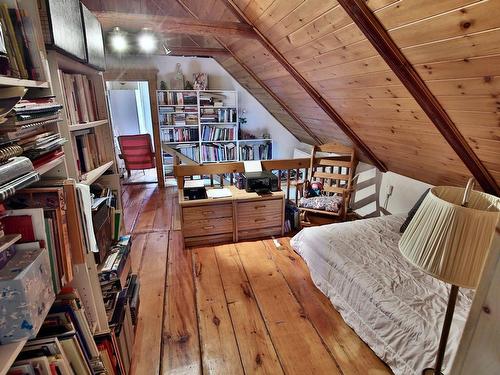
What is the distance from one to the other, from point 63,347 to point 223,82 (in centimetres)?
488

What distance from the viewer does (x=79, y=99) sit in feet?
4.62

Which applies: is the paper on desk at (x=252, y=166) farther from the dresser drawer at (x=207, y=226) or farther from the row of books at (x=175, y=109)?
the row of books at (x=175, y=109)

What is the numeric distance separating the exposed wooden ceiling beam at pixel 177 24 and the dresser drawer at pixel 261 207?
165cm

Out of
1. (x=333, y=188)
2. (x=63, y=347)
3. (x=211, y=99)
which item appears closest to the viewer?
(x=63, y=347)

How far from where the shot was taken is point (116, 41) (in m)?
3.51

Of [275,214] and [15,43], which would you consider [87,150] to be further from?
[275,214]

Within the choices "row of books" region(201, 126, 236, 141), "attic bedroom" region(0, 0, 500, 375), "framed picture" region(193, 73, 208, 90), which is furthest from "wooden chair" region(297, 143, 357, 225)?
"framed picture" region(193, 73, 208, 90)

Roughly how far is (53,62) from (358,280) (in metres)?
2.01

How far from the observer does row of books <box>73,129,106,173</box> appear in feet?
4.58

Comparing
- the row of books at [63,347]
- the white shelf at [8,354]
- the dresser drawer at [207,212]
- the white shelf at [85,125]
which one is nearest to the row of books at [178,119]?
the dresser drawer at [207,212]

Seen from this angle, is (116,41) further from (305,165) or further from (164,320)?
(164,320)

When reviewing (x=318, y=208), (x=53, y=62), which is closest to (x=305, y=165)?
(x=318, y=208)

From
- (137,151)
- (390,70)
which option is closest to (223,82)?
(137,151)

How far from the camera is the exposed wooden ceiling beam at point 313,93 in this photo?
255cm
